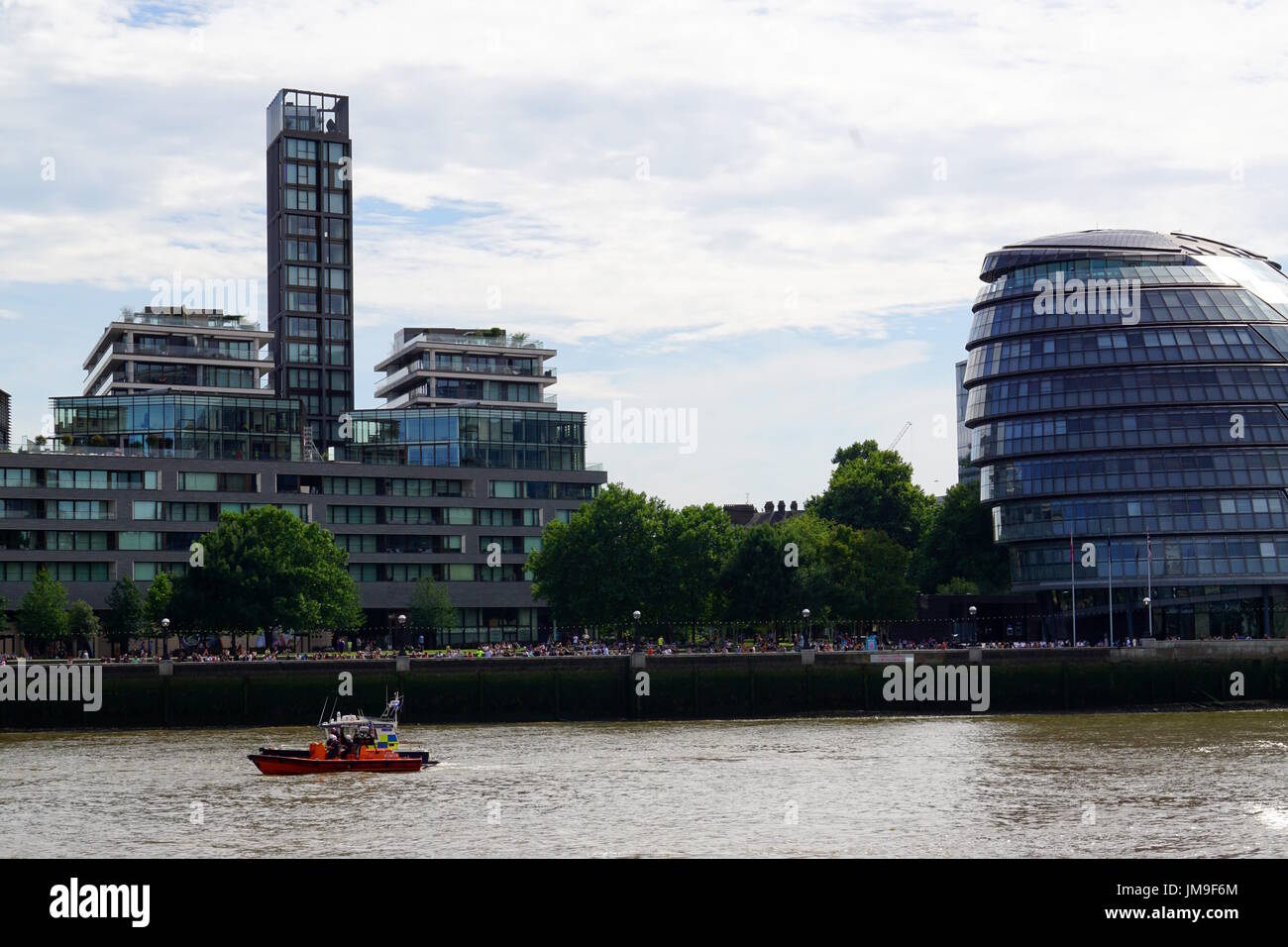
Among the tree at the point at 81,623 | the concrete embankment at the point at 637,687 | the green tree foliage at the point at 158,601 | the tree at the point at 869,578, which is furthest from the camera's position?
the tree at the point at 869,578

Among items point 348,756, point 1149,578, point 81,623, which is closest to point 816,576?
point 1149,578

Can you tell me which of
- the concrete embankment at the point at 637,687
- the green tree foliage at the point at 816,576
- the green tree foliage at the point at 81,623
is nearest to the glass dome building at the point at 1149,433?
the green tree foliage at the point at 816,576

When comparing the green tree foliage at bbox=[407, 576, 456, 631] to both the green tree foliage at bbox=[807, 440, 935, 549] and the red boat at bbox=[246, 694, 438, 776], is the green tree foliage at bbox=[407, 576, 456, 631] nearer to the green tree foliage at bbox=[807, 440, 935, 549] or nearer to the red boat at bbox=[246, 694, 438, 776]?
the green tree foliage at bbox=[807, 440, 935, 549]

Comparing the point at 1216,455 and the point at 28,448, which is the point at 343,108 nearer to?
the point at 28,448

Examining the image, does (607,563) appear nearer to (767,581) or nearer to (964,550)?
(767,581)

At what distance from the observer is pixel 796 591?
360ft

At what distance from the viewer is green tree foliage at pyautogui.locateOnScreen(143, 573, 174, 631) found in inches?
4200

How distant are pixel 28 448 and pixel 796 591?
59.7m

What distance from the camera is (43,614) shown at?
4247 inches

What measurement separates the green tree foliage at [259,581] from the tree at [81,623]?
453 inches

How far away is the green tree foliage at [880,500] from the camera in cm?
15225

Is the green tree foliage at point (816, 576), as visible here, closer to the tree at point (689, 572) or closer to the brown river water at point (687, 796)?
the tree at point (689, 572)

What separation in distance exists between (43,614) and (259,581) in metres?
17.8
